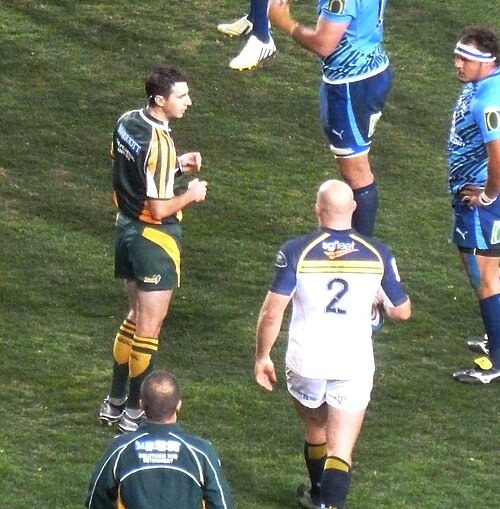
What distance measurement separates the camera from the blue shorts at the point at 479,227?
7340mm

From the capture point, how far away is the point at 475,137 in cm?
720

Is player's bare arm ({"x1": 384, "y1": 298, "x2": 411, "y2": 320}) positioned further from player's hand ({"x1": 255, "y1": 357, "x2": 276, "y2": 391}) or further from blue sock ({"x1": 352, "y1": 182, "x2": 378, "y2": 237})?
blue sock ({"x1": 352, "y1": 182, "x2": 378, "y2": 237})

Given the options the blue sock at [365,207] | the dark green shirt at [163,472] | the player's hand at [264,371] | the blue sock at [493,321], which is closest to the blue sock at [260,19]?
A: the blue sock at [365,207]

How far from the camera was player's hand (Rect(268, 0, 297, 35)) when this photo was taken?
7242 millimetres

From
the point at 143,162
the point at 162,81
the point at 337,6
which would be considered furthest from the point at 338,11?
the point at 143,162

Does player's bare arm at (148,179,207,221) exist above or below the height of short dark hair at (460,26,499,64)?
below

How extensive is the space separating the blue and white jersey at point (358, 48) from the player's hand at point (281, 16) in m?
0.19

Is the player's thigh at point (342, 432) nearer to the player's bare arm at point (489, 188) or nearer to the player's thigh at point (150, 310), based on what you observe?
the player's thigh at point (150, 310)

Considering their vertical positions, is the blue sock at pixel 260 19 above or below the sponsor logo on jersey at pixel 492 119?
below

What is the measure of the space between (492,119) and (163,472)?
344 centimetres

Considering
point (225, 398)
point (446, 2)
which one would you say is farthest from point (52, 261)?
point (446, 2)

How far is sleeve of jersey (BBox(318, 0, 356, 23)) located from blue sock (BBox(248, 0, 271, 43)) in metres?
1.03

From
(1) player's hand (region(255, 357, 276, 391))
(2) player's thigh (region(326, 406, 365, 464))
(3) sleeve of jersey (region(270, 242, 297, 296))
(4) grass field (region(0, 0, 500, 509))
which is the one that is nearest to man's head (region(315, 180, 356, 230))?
(3) sleeve of jersey (region(270, 242, 297, 296))

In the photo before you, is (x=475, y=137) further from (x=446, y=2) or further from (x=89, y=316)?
(x=446, y=2)
